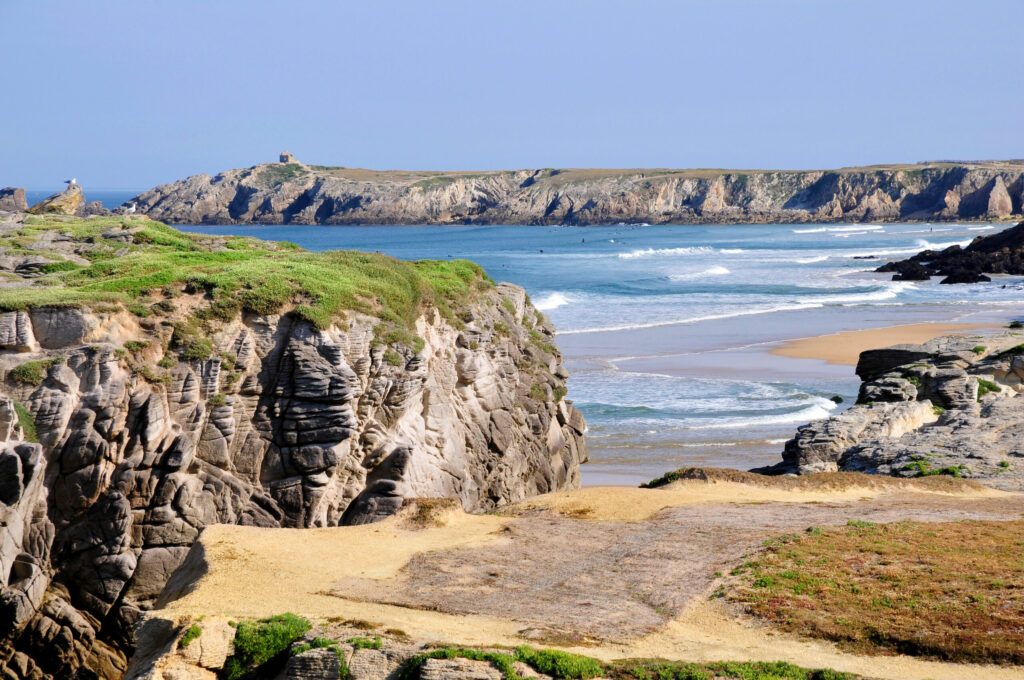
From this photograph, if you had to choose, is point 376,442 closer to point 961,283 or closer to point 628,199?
point 961,283

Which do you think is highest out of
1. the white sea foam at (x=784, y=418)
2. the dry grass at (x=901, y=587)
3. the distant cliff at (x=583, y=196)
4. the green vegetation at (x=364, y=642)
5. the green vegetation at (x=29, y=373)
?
the distant cliff at (x=583, y=196)

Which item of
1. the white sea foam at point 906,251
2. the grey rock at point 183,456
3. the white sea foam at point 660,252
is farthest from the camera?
the white sea foam at point 660,252

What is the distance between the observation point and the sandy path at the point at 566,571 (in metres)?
11.8

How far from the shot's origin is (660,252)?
335ft

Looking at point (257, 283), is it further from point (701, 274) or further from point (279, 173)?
point (279, 173)

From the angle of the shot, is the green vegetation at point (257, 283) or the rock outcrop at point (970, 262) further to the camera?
the rock outcrop at point (970, 262)

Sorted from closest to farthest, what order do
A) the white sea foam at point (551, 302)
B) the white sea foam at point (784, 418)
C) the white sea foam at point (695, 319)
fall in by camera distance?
1. the white sea foam at point (784, 418)
2. the white sea foam at point (695, 319)
3. the white sea foam at point (551, 302)

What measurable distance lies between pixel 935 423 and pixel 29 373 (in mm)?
17712

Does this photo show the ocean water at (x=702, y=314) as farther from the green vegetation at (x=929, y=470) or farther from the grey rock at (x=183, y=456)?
the grey rock at (x=183, y=456)

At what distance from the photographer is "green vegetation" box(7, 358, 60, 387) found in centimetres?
1588

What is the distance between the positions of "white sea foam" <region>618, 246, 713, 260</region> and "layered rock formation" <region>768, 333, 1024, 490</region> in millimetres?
69656

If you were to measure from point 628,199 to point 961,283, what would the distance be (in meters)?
104

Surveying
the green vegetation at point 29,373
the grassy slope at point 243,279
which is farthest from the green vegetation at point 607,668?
the grassy slope at point 243,279

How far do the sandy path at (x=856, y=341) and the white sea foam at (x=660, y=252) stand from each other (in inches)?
1878
